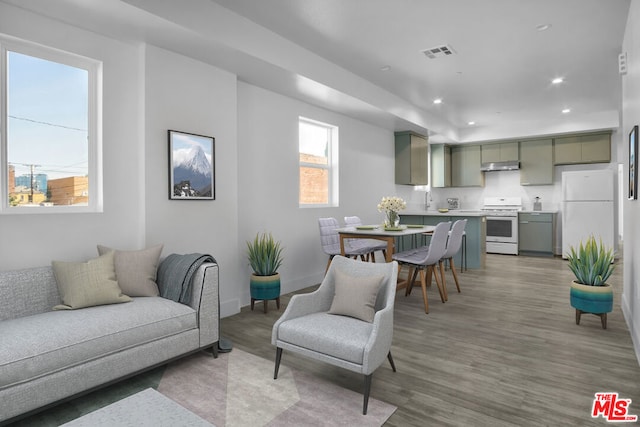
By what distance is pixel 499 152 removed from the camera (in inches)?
331

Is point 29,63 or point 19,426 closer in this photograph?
point 19,426

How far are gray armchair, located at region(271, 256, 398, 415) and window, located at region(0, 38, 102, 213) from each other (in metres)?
1.89

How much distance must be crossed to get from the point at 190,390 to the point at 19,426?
2.75 ft

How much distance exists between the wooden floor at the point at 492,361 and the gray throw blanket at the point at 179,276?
0.66 m

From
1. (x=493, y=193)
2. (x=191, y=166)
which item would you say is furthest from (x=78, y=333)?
(x=493, y=193)

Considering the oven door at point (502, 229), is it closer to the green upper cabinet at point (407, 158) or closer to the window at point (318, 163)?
the green upper cabinet at point (407, 158)

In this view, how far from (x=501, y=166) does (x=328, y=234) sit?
5.26m

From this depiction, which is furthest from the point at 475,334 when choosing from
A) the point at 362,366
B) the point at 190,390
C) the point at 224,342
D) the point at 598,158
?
the point at 598,158

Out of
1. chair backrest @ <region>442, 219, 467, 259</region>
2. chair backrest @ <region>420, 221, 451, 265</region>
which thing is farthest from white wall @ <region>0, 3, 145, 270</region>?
chair backrest @ <region>442, 219, 467, 259</region>

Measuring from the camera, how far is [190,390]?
234 centimetres

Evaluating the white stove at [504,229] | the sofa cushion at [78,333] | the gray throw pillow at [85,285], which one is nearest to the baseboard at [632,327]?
the sofa cushion at [78,333]

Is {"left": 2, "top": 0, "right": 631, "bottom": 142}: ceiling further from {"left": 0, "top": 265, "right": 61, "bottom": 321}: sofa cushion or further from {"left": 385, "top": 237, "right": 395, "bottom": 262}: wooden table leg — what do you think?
{"left": 385, "top": 237, "right": 395, "bottom": 262}: wooden table leg

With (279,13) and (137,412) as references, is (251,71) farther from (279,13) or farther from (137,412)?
(137,412)

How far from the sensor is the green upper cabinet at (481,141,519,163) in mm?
8242
